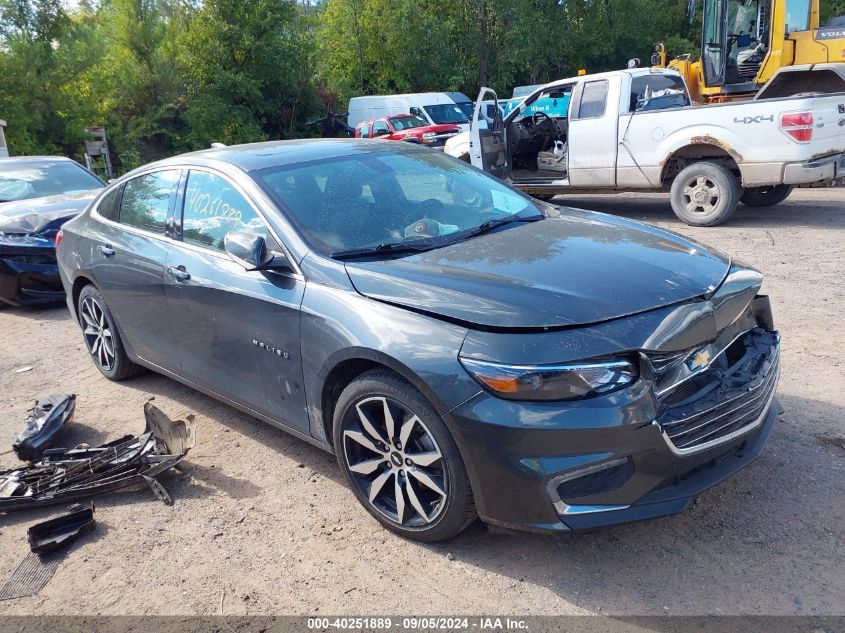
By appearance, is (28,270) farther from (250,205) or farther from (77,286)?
(250,205)

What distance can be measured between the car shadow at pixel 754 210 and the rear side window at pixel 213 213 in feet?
23.9

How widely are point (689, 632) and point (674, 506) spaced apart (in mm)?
432

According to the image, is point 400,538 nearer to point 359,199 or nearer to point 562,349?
point 562,349

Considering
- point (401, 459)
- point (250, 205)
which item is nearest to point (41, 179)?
point (250, 205)

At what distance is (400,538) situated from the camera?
125 inches

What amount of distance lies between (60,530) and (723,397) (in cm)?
305

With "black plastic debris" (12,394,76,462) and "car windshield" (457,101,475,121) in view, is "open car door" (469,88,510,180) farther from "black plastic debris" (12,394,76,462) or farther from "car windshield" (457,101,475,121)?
"car windshield" (457,101,475,121)

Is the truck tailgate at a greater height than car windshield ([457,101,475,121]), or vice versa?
car windshield ([457,101,475,121])

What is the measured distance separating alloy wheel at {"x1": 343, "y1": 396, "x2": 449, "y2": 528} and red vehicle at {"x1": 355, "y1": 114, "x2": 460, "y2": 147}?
16635 mm

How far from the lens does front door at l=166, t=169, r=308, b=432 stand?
3.44 metres

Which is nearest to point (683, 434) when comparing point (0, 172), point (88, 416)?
point (88, 416)

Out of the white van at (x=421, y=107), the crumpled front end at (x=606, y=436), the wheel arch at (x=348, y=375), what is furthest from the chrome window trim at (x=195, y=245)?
the white van at (x=421, y=107)

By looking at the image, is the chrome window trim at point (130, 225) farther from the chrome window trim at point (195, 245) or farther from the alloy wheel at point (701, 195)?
the alloy wheel at point (701, 195)

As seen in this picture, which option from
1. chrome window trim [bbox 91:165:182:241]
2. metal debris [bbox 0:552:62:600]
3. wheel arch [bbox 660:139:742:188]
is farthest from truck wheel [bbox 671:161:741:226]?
metal debris [bbox 0:552:62:600]
